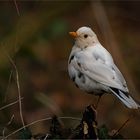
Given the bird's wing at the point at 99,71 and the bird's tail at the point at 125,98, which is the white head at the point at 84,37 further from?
the bird's tail at the point at 125,98

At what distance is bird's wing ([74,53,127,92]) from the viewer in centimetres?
328

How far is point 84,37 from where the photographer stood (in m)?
3.41

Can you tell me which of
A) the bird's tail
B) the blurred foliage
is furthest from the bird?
the blurred foliage

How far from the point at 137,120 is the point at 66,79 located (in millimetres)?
1227

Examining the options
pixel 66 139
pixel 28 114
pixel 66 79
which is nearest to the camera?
pixel 66 139

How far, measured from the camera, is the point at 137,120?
6312mm

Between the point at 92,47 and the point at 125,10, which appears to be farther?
the point at 125,10

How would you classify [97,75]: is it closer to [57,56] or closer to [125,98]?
[125,98]

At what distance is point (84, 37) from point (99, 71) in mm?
198

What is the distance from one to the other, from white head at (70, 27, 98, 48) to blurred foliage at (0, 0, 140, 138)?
1.56m

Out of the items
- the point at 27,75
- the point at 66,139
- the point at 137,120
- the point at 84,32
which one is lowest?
the point at 137,120

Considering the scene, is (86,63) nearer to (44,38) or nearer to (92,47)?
(92,47)

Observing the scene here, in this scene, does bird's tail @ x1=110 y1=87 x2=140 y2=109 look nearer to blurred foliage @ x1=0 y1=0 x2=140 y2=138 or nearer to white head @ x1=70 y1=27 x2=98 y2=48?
white head @ x1=70 y1=27 x2=98 y2=48

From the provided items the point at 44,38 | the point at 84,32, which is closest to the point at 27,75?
the point at 44,38
